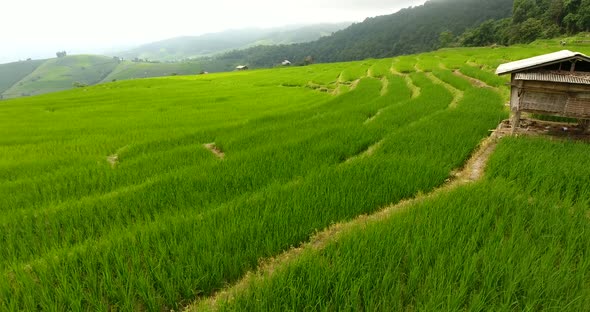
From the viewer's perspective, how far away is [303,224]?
10.3 feet

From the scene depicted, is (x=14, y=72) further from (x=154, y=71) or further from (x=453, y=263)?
(x=453, y=263)

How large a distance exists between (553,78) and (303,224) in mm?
5818

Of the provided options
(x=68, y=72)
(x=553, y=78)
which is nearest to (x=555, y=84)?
(x=553, y=78)

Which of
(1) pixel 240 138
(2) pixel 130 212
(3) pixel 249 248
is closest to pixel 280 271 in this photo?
(3) pixel 249 248

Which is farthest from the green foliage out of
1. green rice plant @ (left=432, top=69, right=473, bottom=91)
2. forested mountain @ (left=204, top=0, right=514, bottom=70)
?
forested mountain @ (left=204, top=0, right=514, bottom=70)

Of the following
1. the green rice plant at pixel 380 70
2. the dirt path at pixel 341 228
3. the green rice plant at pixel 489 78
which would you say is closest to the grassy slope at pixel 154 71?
the green rice plant at pixel 380 70

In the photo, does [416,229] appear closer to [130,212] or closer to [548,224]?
[548,224]

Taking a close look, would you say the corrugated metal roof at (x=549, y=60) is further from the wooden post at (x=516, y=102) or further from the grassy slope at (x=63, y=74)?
the grassy slope at (x=63, y=74)

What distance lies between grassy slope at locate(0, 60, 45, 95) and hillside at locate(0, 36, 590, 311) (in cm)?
19196

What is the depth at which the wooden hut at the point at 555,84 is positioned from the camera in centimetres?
546

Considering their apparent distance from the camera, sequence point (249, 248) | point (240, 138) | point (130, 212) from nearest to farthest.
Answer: point (249, 248)
point (130, 212)
point (240, 138)

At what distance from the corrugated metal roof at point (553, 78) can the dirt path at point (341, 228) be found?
1.22 m

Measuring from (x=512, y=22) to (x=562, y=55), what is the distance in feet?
219

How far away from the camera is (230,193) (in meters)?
4.14
